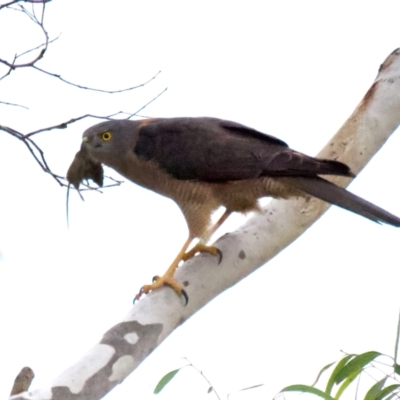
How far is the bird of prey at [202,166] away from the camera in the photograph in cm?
339

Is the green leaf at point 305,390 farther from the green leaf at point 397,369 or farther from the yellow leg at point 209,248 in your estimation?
the yellow leg at point 209,248

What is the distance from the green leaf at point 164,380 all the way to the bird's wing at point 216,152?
3.17 feet

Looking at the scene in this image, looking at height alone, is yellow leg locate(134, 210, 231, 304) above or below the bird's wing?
below

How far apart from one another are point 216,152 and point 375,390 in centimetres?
136

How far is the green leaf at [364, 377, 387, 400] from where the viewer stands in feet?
8.61

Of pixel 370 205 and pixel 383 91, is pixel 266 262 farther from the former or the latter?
pixel 383 91

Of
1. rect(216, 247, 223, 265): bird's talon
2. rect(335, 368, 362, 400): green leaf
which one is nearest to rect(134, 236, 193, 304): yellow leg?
rect(216, 247, 223, 265): bird's talon

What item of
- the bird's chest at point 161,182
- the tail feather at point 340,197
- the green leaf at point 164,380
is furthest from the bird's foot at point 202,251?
the green leaf at point 164,380

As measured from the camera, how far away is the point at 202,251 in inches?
139

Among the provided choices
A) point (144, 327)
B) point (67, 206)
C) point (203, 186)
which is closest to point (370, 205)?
point (203, 186)

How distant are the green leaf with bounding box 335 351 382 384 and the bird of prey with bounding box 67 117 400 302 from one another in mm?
681

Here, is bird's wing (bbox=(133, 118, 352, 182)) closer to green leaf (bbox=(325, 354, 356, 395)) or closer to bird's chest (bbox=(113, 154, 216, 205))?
bird's chest (bbox=(113, 154, 216, 205))

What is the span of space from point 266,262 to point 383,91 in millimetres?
1111

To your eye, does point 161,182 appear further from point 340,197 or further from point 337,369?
point 337,369
